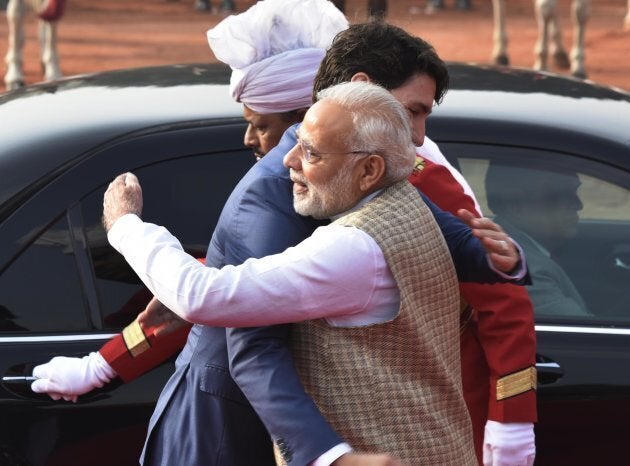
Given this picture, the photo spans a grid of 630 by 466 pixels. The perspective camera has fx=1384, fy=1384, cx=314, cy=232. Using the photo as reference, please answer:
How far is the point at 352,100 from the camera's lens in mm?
2562

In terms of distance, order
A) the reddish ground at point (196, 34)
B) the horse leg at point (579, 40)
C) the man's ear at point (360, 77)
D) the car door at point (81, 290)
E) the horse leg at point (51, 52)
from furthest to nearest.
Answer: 1. the reddish ground at point (196, 34)
2. the horse leg at point (579, 40)
3. the horse leg at point (51, 52)
4. the car door at point (81, 290)
5. the man's ear at point (360, 77)

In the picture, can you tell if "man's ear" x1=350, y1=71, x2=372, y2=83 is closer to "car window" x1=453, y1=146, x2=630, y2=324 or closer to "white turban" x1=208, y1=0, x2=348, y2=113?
"white turban" x1=208, y1=0, x2=348, y2=113

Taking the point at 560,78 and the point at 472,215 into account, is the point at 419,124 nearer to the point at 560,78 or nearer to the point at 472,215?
the point at 472,215

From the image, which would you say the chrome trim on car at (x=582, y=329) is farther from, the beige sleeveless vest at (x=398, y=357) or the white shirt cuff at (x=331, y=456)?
the white shirt cuff at (x=331, y=456)

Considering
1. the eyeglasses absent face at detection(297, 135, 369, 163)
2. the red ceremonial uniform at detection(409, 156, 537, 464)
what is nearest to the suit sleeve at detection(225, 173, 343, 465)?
the eyeglasses absent face at detection(297, 135, 369, 163)

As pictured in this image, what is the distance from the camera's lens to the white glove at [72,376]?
321 centimetres

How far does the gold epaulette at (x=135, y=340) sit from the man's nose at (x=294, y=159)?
2.40 ft

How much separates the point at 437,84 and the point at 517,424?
745 millimetres

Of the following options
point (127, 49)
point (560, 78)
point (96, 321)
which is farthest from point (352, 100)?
point (127, 49)

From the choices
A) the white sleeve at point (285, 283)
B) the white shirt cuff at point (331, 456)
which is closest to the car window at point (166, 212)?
the white sleeve at point (285, 283)

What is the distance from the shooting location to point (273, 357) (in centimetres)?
256

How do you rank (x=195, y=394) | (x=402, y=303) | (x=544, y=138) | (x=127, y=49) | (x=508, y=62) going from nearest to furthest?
(x=402, y=303) → (x=195, y=394) → (x=544, y=138) → (x=508, y=62) → (x=127, y=49)

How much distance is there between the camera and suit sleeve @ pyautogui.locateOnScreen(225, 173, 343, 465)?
2502 millimetres

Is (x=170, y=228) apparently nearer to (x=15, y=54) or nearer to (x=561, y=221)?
(x=561, y=221)
